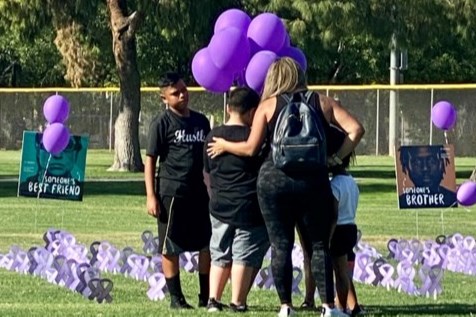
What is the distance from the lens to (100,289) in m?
11.3

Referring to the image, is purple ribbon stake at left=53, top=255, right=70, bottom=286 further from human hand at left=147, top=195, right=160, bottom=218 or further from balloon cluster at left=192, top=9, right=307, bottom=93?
balloon cluster at left=192, top=9, right=307, bottom=93

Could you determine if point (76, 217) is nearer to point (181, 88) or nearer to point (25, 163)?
point (25, 163)

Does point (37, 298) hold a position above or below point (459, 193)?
below

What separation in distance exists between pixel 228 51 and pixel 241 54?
6.0 inches

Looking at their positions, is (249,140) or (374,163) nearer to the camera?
(249,140)

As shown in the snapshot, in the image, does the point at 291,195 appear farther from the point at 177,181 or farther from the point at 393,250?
the point at 393,250

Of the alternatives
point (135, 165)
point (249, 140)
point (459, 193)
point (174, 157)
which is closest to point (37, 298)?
point (174, 157)

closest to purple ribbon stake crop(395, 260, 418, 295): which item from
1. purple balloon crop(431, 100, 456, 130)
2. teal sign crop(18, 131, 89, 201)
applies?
purple balloon crop(431, 100, 456, 130)

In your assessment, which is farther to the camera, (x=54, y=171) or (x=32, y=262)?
(x=54, y=171)

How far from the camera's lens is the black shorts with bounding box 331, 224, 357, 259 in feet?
32.4

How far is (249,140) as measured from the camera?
31.6 ft

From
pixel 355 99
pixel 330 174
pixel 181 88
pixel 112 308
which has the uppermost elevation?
pixel 355 99

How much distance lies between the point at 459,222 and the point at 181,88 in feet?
39.2

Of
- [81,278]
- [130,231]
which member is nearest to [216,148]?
[81,278]
